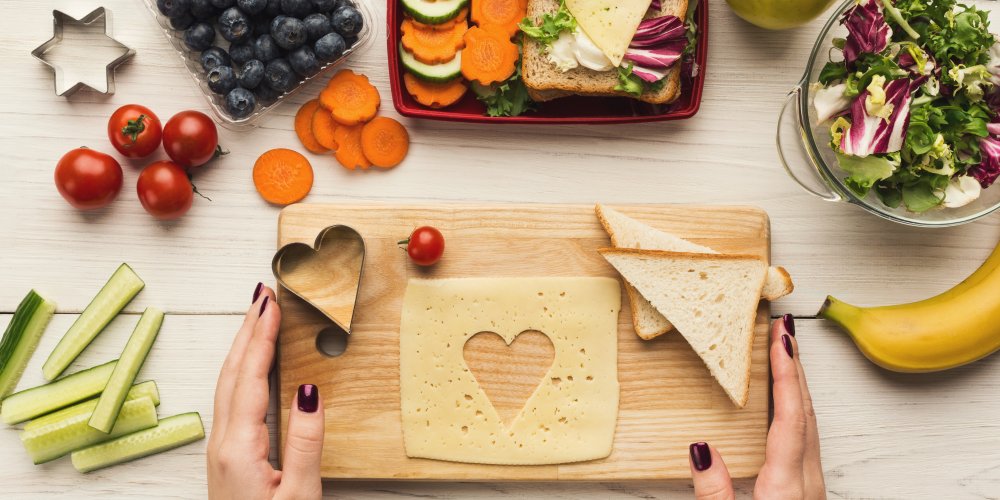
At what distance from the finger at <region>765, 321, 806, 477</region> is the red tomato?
169 centimetres

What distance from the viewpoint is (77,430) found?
2.11 metres

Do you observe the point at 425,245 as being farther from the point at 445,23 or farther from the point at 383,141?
the point at 445,23

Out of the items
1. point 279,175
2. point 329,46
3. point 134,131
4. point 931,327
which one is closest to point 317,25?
point 329,46

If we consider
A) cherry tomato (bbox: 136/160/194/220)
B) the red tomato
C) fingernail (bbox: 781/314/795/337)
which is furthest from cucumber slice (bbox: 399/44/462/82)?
fingernail (bbox: 781/314/795/337)

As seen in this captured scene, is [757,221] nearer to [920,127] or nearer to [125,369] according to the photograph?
[920,127]

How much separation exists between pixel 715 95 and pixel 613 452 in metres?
1.10

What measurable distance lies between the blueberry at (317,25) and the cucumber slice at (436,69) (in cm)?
23

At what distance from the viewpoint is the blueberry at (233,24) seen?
6.53ft

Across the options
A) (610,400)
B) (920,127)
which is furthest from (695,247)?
(920,127)

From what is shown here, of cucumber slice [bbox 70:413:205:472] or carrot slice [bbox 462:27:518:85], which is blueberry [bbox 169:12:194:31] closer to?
carrot slice [bbox 462:27:518:85]

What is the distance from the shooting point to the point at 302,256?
203cm

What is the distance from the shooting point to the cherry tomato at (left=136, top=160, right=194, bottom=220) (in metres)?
2.05

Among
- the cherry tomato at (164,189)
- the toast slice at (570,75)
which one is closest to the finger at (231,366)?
the cherry tomato at (164,189)

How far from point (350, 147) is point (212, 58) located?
44cm
